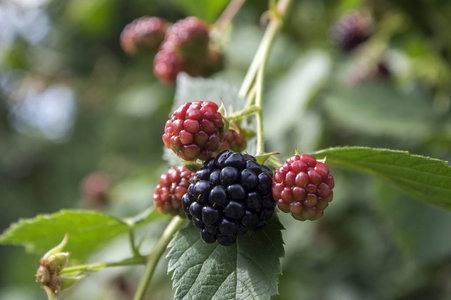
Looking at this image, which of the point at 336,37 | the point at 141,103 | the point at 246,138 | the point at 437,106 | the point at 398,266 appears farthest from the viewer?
the point at 141,103

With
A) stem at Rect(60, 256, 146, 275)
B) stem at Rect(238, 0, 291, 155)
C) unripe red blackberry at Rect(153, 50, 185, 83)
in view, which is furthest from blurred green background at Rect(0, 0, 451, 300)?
stem at Rect(60, 256, 146, 275)

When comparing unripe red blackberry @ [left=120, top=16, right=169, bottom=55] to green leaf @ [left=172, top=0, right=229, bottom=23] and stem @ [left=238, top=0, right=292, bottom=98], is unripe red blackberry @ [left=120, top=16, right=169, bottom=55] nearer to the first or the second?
green leaf @ [left=172, top=0, right=229, bottom=23]

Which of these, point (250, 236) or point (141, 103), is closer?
point (250, 236)

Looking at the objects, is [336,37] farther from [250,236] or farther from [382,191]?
[250,236]

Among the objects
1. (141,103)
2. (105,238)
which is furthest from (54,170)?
(105,238)

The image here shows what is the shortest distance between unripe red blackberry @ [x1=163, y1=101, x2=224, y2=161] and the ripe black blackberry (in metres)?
0.03

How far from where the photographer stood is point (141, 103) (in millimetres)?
2184

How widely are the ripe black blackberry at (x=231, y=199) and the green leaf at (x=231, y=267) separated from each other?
1.4 inches

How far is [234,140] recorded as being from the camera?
715 millimetres

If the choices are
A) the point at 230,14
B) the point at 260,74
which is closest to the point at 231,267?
the point at 260,74

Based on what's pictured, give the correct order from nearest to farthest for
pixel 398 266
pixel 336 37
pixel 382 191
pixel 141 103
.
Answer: pixel 382 191 → pixel 336 37 → pixel 398 266 → pixel 141 103

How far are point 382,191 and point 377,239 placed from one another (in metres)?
0.61

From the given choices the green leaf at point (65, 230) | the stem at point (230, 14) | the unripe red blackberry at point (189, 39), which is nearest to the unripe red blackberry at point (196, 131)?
the green leaf at point (65, 230)

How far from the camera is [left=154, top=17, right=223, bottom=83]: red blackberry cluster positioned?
1.10 meters
